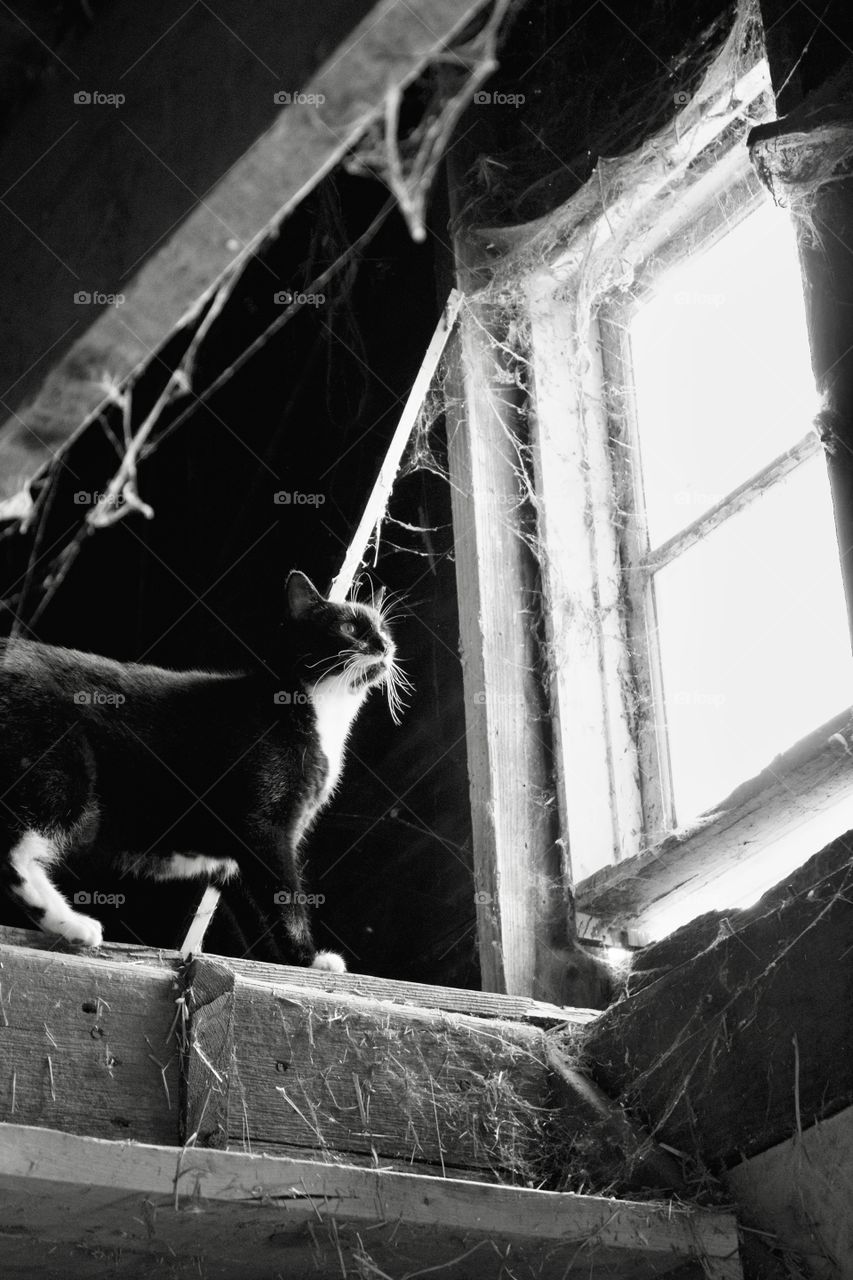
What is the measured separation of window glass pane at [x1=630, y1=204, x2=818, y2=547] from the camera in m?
2.99

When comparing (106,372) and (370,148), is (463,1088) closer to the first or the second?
(106,372)

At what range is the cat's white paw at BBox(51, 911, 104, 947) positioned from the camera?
225cm

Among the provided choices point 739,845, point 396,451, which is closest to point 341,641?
point 396,451

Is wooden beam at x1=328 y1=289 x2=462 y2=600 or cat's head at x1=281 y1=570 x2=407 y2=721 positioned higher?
wooden beam at x1=328 y1=289 x2=462 y2=600

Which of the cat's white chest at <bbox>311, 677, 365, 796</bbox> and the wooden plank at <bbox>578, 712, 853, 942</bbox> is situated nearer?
the wooden plank at <bbox>578, 712, 853, 942</bbox>

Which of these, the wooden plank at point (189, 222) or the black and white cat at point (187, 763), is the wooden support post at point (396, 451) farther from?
the wooden plank at point (189, 222)

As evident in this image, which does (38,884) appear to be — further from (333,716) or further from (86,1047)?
(333,716)

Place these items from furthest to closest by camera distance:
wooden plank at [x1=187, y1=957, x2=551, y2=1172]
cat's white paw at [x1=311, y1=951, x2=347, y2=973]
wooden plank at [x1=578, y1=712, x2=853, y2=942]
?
cat's white paw at [x1=311, y1=951, x2=347, y2=973]
wooden plank at [x1=578, y1=712, x2=853, y2=942]
wooden plank at [x1=187, y1=957, x2=551, y2=1172]

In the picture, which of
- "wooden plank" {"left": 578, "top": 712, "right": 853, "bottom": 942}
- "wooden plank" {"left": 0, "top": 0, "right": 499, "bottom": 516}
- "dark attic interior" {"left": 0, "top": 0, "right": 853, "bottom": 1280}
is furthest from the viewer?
"wooden plank" {"left": 578, "top": 712, "right": 853, "bottom": 942}

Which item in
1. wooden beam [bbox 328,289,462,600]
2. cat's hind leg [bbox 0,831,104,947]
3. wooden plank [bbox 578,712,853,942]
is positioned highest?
wooden beam [bbox 328,289,462,600]

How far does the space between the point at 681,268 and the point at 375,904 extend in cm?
159

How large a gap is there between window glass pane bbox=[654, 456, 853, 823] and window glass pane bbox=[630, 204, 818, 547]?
0.13 meters

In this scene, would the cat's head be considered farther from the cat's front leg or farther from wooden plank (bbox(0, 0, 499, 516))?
wooden plank (bbox(0, 0, 499, 516))

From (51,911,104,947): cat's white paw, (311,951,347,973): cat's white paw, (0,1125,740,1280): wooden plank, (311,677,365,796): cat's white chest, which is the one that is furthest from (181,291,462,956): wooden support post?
(0,1125,740,1280): wooden plank
